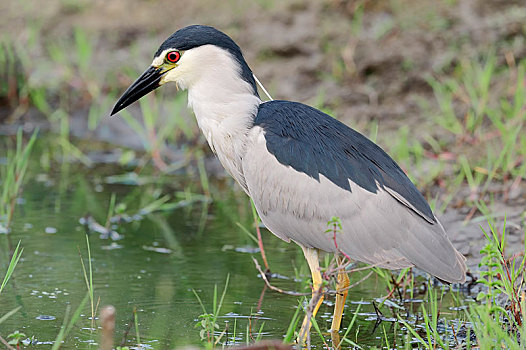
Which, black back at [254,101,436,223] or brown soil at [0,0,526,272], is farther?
brown soil at [0,0,526,272]

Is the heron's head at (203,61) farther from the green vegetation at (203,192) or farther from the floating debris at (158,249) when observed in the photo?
the floating debris at (158,249)

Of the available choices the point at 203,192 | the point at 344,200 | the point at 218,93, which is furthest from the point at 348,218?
the point at 203,192

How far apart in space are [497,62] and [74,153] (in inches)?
152

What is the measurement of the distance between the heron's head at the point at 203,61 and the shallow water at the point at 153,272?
1119mm

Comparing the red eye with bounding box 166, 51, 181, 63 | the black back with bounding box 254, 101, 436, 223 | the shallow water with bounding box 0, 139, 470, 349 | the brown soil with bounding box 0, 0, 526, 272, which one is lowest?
the shallow water with bounding box 0, 139, 470, 349

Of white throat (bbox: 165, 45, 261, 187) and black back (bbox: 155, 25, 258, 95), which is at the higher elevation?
black back (bbox: 155, 25, 258, 95)

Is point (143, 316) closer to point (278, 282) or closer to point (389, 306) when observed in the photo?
point (278, 282)

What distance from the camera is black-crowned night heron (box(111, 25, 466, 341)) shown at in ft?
14.0

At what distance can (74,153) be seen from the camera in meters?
7.59

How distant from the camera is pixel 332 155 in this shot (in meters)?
4.34

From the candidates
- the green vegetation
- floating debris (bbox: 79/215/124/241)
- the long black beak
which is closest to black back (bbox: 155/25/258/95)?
the long black beak

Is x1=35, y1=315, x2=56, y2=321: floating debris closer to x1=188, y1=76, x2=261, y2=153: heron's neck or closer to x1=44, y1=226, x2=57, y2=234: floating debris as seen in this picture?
x1=188, y1=76, x2=261, y2=153: heron's neck

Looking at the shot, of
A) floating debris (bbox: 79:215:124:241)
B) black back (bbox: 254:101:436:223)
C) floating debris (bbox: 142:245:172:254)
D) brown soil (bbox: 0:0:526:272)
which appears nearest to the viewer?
black back (bbox: 254:101:436:223)

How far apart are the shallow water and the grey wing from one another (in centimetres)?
40
